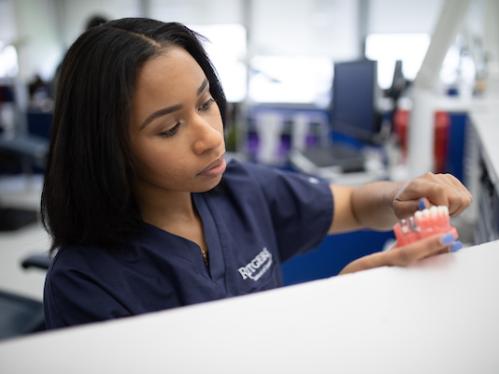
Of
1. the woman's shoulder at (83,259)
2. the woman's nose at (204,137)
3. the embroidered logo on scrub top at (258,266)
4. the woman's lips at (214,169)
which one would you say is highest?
the woman's nose at (204,137)

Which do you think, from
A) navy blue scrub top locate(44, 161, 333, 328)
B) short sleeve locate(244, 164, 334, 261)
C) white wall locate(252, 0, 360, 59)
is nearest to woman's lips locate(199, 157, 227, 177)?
navy blue scrub top locate(44, 161, 333, 328)

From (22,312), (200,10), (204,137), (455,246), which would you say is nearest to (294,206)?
(204,137)

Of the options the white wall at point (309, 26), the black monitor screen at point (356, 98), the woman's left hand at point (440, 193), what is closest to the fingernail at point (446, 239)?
the woman's left hand at point (440, 193)

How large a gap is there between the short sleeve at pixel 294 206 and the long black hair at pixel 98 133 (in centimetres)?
29

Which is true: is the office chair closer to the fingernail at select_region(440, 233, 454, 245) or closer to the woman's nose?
the woman's nose

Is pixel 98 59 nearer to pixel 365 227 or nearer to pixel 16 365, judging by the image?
pixel 16 365

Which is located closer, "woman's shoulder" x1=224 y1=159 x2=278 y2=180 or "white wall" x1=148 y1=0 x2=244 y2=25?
"woman's shoulder" x1=224 y1=159 x2=278 y2=180

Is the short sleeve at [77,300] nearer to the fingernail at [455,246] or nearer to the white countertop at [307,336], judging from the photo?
the white countertop at [307,336]

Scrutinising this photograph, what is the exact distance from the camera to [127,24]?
59 cm

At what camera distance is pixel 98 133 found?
22.0 inches

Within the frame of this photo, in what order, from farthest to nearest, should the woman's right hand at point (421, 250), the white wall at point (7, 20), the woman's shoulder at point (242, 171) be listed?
the white wall at point (7, 20) < the woman's shoulder at point (242, 171) < the woman's right hand at point (421, 250)

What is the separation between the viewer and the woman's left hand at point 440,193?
521 millimetres

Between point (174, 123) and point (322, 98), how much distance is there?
3.85 m

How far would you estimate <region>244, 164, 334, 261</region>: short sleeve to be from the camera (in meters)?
0.85
